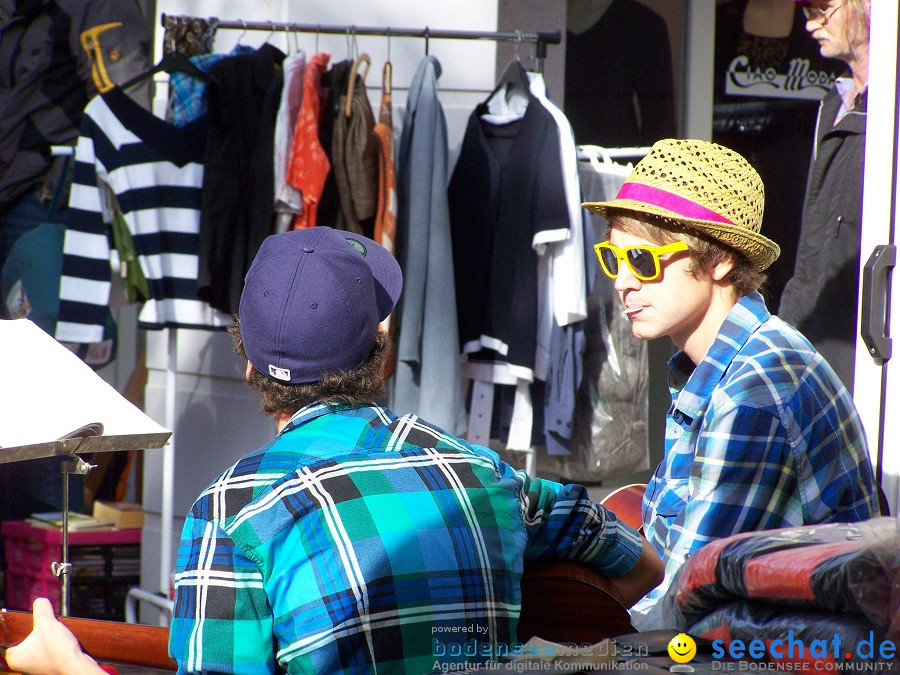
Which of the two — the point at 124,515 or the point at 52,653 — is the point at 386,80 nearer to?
the point at 124,515

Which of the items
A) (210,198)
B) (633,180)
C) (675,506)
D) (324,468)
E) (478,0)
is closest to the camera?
(324,468)

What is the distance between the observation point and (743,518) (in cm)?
185

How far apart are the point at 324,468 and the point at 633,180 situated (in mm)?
1070

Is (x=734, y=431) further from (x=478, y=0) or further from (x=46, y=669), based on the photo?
(x=478, y=0)

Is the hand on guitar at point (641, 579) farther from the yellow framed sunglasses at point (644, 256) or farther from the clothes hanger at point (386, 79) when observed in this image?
the clothes hanger at point (386, 79)

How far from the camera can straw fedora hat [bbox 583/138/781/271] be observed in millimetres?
2074

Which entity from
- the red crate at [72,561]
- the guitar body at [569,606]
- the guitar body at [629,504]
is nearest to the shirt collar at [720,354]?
the guitar body at [629,504]

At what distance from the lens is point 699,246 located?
2105 mm

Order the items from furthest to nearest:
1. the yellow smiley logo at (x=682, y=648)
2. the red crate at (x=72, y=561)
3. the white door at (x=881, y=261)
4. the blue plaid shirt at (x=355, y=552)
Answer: the red crate at (x=72, y=561) → the white door at (x=881, y=261) → the blue plaid shirt at (x=355, y=552) → the yellow smiley logo at (x=682, y=648)

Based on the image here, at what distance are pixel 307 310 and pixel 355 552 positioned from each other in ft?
1.17

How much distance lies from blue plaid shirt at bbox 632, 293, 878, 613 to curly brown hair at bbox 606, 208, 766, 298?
13 cm

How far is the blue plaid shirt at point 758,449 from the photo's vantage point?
185 centimetres

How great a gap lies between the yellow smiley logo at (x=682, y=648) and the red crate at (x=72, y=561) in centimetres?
362

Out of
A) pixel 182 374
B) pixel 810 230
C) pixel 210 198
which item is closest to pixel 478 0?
pixel 210 198
